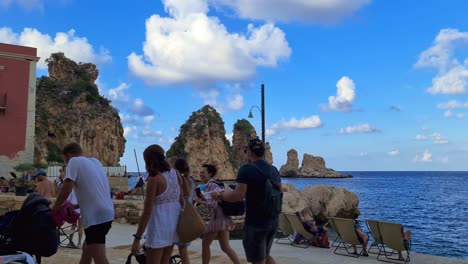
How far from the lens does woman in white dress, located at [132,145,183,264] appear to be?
4328mm

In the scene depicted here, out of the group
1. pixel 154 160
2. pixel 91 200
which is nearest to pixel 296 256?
pixel 154 160

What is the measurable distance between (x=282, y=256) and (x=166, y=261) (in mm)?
4197

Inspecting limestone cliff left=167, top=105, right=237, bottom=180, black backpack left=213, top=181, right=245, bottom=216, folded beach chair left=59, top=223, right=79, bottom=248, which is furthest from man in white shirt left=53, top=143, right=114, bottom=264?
limestone cliff left=167, top=105, right=237, bottom=180

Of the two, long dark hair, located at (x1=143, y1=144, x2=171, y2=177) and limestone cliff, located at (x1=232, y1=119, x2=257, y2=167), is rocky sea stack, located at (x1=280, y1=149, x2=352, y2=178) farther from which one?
long dark hair, located at (x1=143, y1=144, x2=171, y2=177)

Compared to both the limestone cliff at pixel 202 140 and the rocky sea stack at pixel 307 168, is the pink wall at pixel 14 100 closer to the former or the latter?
the limestone cliff at pixel 202 140

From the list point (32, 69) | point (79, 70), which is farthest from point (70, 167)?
point (79, 70)

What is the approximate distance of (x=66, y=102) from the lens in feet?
137

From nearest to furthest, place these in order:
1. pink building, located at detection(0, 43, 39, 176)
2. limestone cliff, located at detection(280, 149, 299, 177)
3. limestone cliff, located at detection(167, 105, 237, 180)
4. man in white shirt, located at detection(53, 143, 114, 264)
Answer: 1. man in white shirt, located at detection(53, 143, 114, 264)
2. pink building, located at detection(0, 43, 39, 176)
3. limestone cliff, located at detection(167, 105, 237, 180)
4. limestone cliff, located at detection(280, 149, 299, 177)

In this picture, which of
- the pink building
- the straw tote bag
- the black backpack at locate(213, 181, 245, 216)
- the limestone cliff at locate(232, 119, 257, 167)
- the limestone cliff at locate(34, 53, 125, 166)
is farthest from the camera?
the limestone cliff at locate(232, 119, 257, 167)

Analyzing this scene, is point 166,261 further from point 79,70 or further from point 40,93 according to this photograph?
point 79,70

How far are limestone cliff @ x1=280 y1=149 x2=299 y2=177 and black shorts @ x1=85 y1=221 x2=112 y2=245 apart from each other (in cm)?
16101

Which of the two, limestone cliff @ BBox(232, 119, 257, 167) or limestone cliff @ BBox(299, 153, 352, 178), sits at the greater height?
limestone cliff @ BBox(232, 119, 257, 167)

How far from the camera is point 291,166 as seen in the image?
167 meters

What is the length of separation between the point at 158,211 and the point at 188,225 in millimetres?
363
